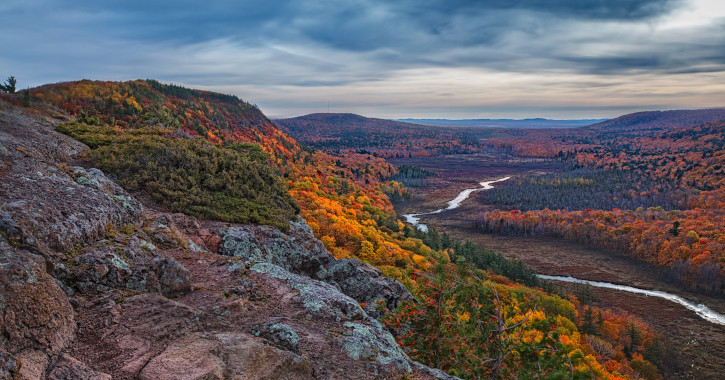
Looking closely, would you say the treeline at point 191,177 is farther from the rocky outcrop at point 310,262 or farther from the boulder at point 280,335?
the boulder at point 280,335

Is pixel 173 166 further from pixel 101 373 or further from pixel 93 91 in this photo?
pixel 93 91

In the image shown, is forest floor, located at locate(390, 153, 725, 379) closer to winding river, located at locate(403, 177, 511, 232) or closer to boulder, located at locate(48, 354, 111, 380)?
winding river, located at locate(403, 177, 511, 232)

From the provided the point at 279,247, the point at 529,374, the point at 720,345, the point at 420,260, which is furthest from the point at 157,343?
the point at 720,345

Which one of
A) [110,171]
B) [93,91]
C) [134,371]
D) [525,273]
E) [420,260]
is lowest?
[525,273]

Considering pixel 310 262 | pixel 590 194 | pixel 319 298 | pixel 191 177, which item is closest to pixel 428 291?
pixel 319 298

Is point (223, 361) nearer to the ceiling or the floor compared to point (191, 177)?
nearer to the floor

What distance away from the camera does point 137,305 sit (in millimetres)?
8445

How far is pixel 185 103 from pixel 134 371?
11998 centimetres

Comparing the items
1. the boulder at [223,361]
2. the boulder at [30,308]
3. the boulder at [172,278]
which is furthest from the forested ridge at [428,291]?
the boulder at [30,308]

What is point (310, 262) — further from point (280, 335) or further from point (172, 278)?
point (280, 335)

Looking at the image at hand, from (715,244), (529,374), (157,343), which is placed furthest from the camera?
(715,244)

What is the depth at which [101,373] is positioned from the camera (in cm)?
633

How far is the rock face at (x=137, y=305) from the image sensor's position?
6.58 m

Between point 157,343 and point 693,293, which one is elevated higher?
point 157,343
